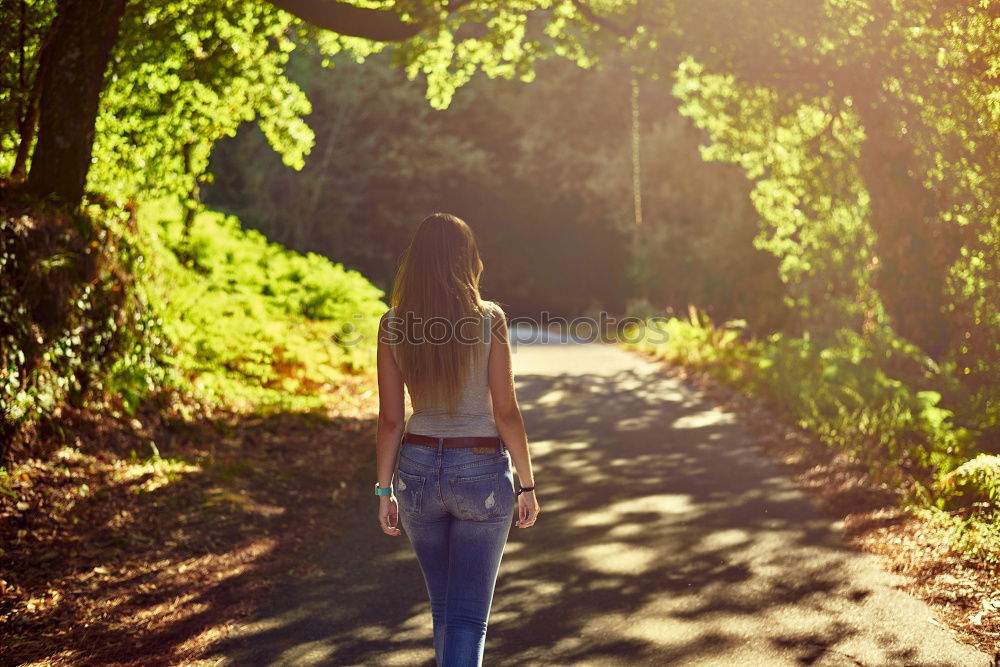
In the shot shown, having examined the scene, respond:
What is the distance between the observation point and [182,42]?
35.4 feet

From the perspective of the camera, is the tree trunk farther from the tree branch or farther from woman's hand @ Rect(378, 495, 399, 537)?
woman's hand @ Rect(378, 495, 399, 537)

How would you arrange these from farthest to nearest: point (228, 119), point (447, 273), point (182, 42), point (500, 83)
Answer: point (500, 83) → point (228, 119) → point (182, 42) → point (447, 273)

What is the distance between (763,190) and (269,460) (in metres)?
8.97

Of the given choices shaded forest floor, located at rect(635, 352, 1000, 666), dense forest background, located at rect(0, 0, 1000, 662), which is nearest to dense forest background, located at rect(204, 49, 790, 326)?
dense forest background, located at rect(0, 0, 1000, 662)

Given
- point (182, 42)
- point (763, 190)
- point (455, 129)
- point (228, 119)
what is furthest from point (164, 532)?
point (455, 129)

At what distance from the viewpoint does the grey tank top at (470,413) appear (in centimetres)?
344

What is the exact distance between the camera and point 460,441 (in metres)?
3.42

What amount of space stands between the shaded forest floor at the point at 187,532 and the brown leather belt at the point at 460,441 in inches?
87.6

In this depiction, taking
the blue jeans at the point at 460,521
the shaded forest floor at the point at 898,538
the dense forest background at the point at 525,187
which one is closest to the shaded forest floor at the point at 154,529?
the blue jeans at the point at 460,521

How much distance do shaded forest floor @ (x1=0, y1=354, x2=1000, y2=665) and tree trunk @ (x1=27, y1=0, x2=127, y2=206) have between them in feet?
7.72

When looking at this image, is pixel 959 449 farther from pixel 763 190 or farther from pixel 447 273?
pixel 763 190

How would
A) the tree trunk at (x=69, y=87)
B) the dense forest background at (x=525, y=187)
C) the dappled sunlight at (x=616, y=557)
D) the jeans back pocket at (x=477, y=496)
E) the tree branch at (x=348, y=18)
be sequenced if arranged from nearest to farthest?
the jeans back pocket at (x=477, y=496) < the dappled sunlight at (x=616, y=557) < the tree trunk at (x=69, y=87) < the tree branch at (x=348, y=18) < the dense forest background at (x=525, y=187)

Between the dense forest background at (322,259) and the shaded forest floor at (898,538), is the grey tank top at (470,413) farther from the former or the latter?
the shaded forest floor at (898,538)

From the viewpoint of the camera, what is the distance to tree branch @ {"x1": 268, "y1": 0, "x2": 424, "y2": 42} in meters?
9.10
